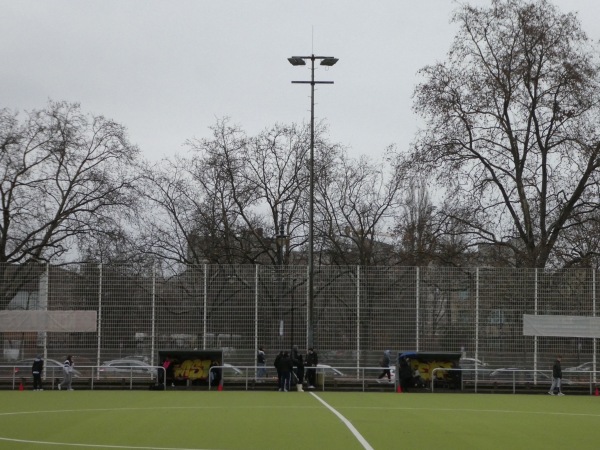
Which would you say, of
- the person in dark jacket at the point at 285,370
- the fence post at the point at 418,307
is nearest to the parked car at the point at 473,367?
the fence post at the point at 418,307

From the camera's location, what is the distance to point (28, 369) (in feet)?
123

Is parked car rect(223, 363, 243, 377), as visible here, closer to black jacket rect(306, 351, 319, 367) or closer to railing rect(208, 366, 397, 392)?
railing rect(208, 366, 397, 392)

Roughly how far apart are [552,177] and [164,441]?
→ 29690 millimetres

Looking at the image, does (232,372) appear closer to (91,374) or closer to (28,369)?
(91,374)

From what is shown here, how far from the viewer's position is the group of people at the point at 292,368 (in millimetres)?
34688

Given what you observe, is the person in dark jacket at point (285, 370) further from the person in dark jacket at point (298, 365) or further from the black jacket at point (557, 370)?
the black jacket at point (557, 370)

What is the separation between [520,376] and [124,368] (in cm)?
1449

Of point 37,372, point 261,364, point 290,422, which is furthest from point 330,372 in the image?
point 290,422

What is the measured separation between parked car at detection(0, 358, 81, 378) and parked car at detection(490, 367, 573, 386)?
15.4m

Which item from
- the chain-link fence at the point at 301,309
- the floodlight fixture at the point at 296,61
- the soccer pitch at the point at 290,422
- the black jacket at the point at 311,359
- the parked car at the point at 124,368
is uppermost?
the floodlight fixture at the point at 296,61

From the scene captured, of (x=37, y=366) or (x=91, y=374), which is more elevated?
(x=37, y=366)

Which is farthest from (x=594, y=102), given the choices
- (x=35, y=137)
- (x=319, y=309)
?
(x=35, y=137)

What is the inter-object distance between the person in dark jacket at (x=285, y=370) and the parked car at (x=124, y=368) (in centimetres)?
485

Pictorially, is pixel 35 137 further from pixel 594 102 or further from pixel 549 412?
pixel 549 412
